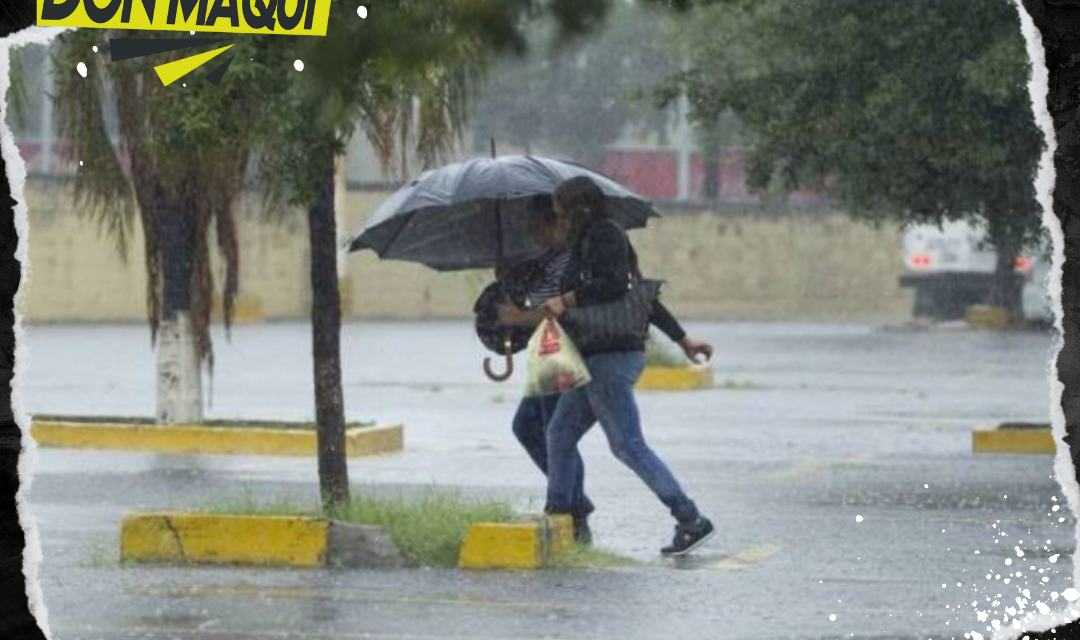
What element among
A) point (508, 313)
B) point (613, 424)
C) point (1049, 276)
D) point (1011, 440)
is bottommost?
point (1011, 440)

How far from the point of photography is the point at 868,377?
25562 millimetres

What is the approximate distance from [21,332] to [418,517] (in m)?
4.70

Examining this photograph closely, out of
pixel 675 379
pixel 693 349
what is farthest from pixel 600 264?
pixel 675 379

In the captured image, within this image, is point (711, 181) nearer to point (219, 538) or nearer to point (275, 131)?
point (219, 538)

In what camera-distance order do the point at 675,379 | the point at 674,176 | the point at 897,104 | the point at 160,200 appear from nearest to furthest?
the point at 897,104, the point at 160,200, the point at 675,379, the point at 674,176

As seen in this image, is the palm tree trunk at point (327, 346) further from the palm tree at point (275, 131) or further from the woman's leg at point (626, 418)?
the woman's leg at point (626, 418)

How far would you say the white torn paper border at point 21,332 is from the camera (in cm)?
560

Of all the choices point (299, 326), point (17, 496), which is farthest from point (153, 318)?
point (299, 326)

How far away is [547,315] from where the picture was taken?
10.0m

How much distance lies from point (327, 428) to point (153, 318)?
19.6 ft

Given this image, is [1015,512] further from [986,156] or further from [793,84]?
[793,84]

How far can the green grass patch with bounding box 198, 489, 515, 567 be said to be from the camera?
32.7ft

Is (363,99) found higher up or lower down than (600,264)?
higher up

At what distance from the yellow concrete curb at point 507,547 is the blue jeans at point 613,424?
0.47 m
